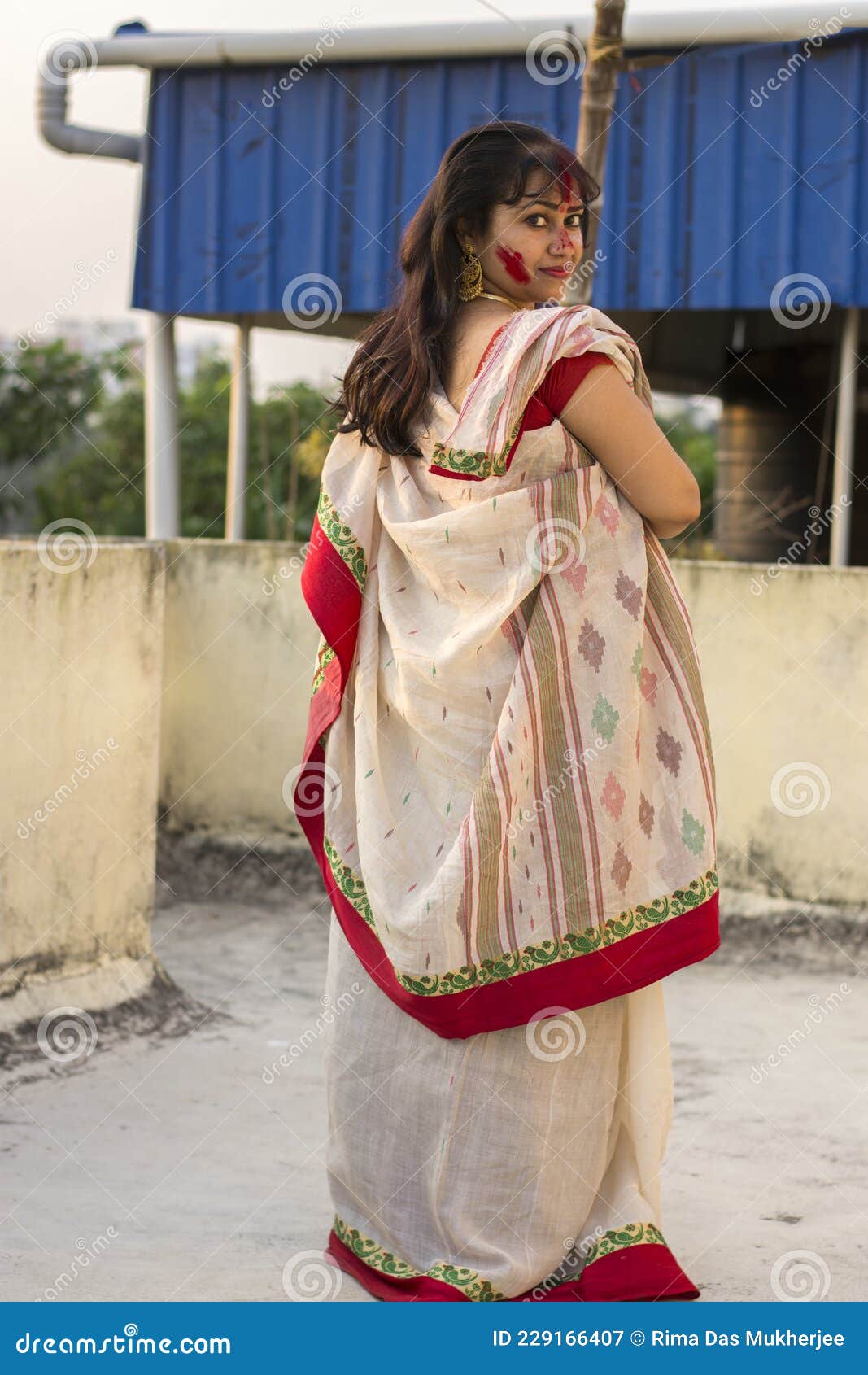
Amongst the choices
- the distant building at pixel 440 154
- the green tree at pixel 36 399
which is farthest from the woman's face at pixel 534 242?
the green tree at pixel 36 399

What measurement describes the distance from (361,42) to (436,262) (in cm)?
417

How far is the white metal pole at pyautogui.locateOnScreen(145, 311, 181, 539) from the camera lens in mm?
7023

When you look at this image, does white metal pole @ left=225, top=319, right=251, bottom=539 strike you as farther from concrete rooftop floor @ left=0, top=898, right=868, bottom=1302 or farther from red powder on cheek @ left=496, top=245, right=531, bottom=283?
red powder on cheek @ left=496, top=245, right=531, bottom=283

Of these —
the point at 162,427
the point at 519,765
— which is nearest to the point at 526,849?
the point at 519,765

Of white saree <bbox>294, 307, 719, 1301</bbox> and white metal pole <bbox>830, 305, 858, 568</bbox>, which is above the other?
white metal pole <bbox>830, 305, 858, 568</bbox>

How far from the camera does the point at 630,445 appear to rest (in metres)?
2.44

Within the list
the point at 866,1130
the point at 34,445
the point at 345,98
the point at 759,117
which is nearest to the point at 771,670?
the point at 866,1130

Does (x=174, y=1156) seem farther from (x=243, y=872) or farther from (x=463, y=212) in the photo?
(x=243, y=872)

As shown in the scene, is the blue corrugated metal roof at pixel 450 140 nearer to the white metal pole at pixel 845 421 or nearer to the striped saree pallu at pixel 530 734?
the white metal pole at pixel 845 421

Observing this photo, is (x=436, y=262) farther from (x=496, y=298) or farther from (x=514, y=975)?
(x=514, y=975)

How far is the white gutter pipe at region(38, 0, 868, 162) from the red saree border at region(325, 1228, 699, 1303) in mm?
4681

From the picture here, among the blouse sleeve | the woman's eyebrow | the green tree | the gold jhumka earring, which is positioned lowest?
the blouse sleeve

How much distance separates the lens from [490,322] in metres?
2.52

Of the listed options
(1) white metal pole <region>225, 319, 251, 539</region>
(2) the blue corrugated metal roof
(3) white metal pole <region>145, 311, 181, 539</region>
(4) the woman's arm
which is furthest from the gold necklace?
(3) white metal pole <region>145, 311, 181, 539</region>
